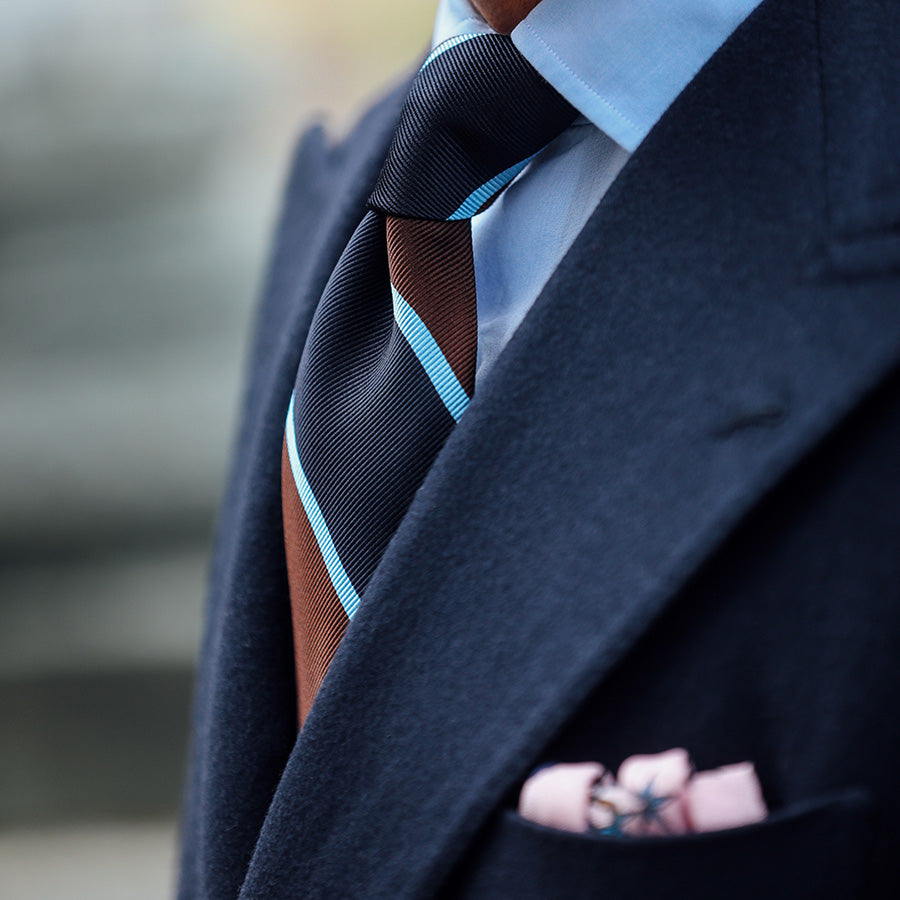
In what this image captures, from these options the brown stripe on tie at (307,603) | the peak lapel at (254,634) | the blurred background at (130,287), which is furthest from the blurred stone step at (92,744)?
the brown stripe on tie at (307,603)

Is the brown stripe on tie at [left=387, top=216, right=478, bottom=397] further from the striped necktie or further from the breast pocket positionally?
the breast pocket

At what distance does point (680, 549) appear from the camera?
43 centimetres

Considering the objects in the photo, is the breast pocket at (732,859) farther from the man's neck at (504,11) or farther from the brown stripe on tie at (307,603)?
the man's neck at (504,11)

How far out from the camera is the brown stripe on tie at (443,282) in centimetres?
56

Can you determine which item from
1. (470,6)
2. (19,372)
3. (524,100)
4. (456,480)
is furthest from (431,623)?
(19,372)

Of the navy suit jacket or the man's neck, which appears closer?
the navy suit jacket

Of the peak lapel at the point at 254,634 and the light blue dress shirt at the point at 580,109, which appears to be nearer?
the light blue dress shirt at the point at 580,109

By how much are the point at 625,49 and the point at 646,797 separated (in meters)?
0.38

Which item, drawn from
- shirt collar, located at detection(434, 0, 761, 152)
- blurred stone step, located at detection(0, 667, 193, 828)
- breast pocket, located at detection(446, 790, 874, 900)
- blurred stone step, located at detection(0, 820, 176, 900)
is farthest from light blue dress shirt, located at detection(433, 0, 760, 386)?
blurred stone step, located at detection(0, 667, 193, 828)

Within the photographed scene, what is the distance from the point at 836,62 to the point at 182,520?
2.44m

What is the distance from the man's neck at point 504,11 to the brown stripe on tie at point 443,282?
122mm

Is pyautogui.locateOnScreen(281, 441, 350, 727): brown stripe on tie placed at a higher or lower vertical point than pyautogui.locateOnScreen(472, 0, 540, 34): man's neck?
lower

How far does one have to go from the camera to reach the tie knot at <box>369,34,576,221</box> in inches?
22.0

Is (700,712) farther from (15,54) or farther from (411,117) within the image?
(15,54)
